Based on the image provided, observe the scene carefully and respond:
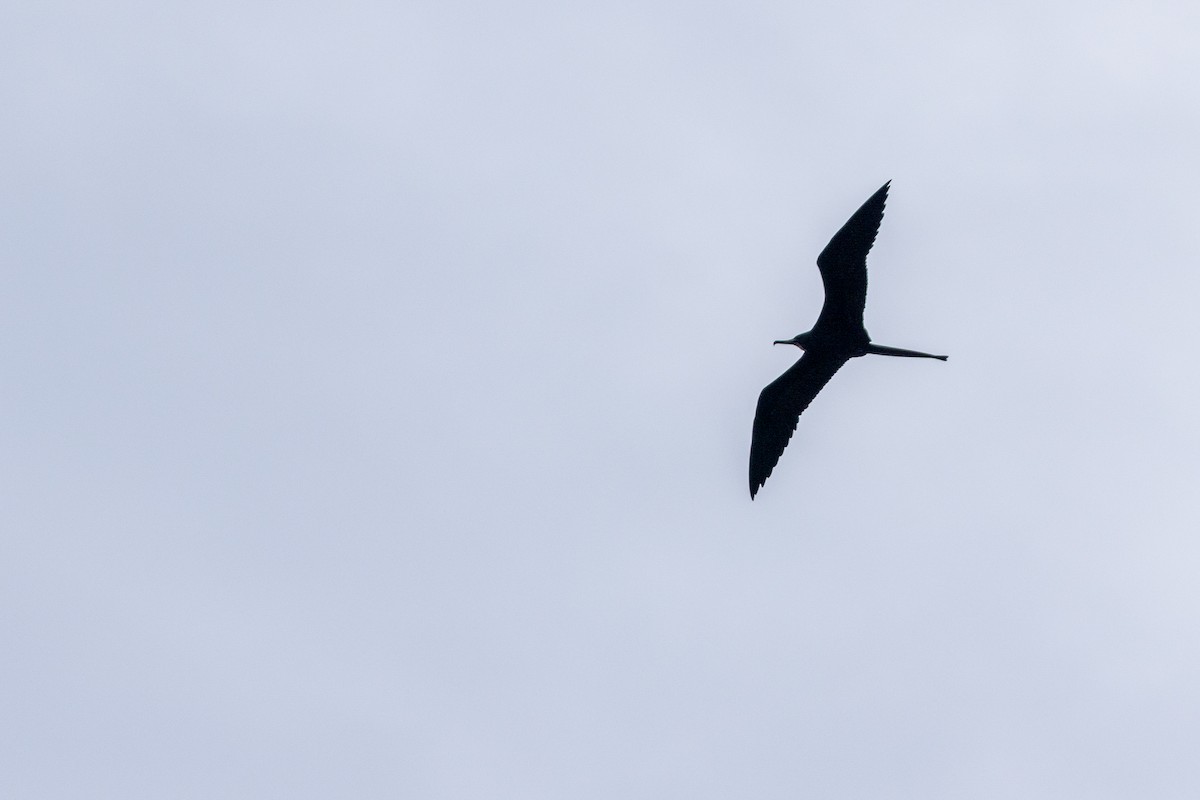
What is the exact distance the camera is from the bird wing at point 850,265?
99.2 feet

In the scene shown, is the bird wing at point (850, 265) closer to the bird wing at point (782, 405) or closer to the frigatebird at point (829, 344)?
the frigatebird at point (829, 344)

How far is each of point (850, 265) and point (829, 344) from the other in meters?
1.89

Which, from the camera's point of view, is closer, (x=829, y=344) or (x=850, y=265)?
(x=850, y=265)

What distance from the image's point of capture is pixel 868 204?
99.0 ft

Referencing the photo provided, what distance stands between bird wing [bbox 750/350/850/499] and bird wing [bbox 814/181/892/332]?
1.09 metres

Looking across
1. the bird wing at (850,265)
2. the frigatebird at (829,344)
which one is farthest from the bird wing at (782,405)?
the bird wing at (850,265)

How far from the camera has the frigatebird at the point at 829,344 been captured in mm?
30323

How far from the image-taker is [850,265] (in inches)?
1203

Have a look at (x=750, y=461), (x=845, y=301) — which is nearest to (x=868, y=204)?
(x=845, y=301)

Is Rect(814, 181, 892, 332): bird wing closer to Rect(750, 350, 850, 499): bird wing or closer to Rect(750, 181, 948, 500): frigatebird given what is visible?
Rect(750, 181, 948, 500): frigatebird

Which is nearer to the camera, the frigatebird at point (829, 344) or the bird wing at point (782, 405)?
the frigatebird at point (829, 344)

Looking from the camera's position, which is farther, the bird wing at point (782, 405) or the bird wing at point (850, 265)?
the bird wing at point (782, 405)

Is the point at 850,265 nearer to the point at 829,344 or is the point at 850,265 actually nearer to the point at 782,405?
the point at 829,344

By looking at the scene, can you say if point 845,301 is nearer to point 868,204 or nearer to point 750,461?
point 868,204
